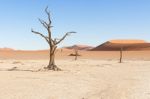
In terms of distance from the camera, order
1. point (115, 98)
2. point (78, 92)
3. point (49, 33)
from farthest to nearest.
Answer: point (49, 33) < point (78, 92) < point (115, 98)

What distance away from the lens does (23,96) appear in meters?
16.0

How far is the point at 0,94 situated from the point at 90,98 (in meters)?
3.96

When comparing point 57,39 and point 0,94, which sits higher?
point 57,39

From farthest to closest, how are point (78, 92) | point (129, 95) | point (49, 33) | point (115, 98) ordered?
point (49, 33) < point (78, 92) < point (129, 95) < point (115, 98)

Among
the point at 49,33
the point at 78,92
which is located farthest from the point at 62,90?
the point at 49,33

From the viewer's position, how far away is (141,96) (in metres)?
16.3

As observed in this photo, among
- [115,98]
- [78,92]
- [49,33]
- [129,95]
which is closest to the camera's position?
[115,98]

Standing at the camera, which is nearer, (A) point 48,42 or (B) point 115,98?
(B) point 115,98

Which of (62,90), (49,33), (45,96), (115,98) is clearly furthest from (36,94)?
(49,33)

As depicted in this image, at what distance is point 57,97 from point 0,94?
2545 mm

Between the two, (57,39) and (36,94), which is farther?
(57,39)

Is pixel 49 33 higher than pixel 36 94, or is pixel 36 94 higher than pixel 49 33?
pixel 49 33

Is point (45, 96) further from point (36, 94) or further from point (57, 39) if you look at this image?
point (57, 39)

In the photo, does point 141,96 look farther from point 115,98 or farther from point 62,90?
point 62,90
